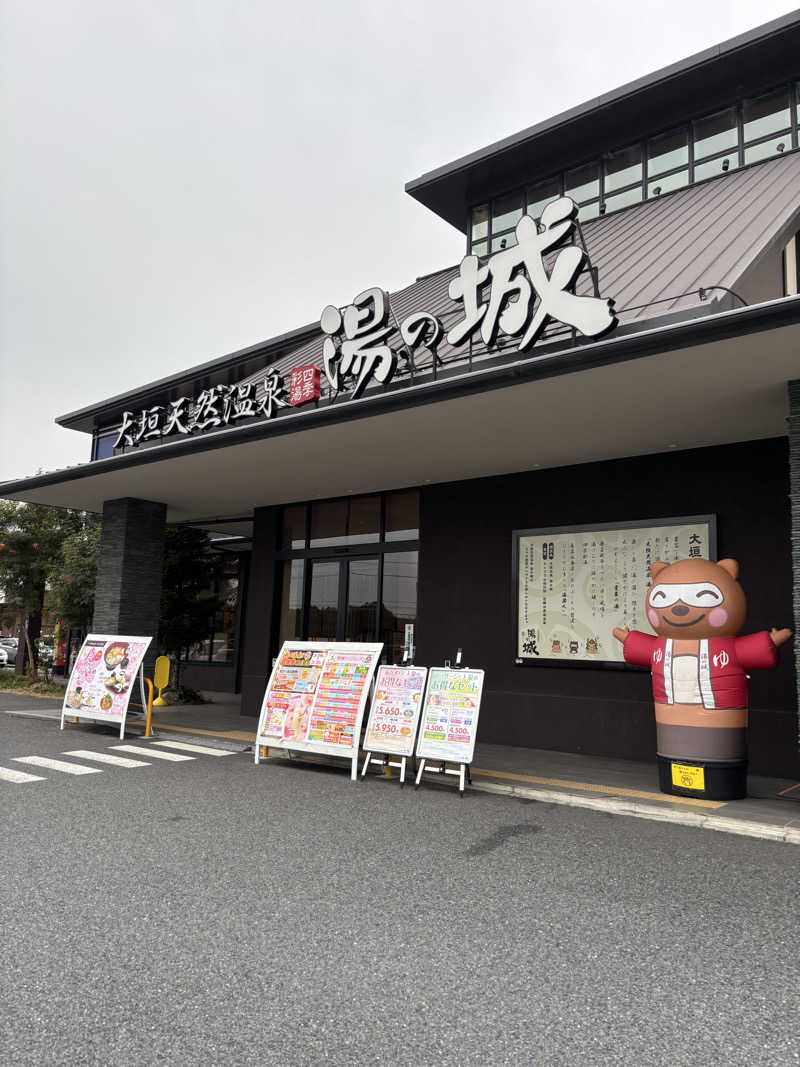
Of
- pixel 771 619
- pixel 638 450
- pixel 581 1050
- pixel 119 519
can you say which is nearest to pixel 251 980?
pixel 581 1050

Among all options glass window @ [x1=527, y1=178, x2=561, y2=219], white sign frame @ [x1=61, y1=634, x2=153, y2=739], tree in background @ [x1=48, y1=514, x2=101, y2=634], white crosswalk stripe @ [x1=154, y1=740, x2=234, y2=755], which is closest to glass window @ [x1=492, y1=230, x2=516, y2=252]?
glass window @ [x1=527, y1=178, x2=561, y2=219]

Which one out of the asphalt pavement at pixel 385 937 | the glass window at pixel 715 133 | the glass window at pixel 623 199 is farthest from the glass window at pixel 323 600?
the glass window at pixel 715 133

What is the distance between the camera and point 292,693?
8.83 meters

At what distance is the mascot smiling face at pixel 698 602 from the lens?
727 cm

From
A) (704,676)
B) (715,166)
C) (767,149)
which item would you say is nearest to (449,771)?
(704,676)

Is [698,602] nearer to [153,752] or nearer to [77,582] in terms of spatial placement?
[153,752]

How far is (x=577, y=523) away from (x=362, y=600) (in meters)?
4.32

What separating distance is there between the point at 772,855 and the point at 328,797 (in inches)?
154

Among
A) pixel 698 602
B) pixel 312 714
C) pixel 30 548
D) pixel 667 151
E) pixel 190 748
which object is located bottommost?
pixel 190 748

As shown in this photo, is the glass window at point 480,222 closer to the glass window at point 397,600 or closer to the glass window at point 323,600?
the glass window at point 397,600

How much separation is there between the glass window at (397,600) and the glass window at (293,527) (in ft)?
7.93

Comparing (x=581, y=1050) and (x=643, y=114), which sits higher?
(x=643, y=114)

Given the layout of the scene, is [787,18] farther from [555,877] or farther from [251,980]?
[251,980]

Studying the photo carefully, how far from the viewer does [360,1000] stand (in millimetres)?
3156
